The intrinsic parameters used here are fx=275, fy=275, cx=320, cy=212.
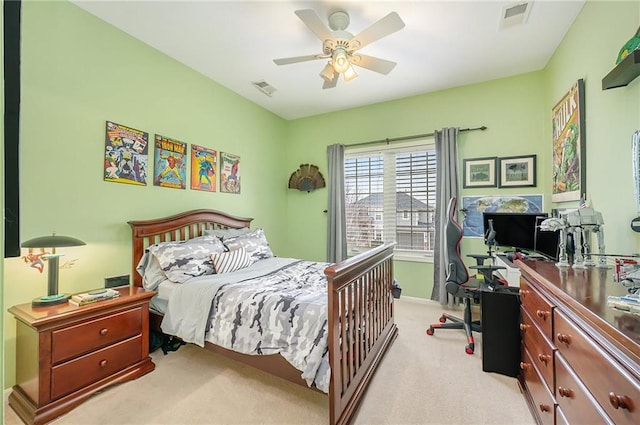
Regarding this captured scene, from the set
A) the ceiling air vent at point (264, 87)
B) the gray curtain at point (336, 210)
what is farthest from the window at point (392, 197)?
the ceiling air vent at point (264, 87)

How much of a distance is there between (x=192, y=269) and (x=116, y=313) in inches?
24.9

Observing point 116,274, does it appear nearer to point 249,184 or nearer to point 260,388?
point 260,388

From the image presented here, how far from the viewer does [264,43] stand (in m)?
2.70

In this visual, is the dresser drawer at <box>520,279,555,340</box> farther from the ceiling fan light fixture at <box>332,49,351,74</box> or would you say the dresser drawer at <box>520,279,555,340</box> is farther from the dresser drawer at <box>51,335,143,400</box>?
the dresser drawer at <box>51,335,143,400</box>

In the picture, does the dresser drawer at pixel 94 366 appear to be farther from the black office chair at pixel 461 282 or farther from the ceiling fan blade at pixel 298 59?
the black office chair at pixel 461 282

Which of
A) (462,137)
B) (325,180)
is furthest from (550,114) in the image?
(325,180)

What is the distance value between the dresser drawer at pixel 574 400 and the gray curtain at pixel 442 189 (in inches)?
91.1

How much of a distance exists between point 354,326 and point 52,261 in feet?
7.04

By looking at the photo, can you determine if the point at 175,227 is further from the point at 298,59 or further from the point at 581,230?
the point at 581,230

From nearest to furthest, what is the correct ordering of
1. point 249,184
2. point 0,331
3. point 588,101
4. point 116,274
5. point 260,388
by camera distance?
1. point 0,331
2. point 260,388
3. point 588,101
4. point 116,274
5. point 249,184

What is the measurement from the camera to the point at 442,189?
3.60 metres

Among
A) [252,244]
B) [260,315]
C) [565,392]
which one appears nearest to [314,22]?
[260,315]

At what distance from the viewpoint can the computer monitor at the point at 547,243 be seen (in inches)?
91.1

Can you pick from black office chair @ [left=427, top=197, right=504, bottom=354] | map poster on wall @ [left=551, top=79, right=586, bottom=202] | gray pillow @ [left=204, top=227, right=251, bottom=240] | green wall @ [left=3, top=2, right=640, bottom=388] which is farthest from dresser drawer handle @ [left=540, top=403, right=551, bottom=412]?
gray pillow @ [left=204, top=227, right=251, bottom=240]
